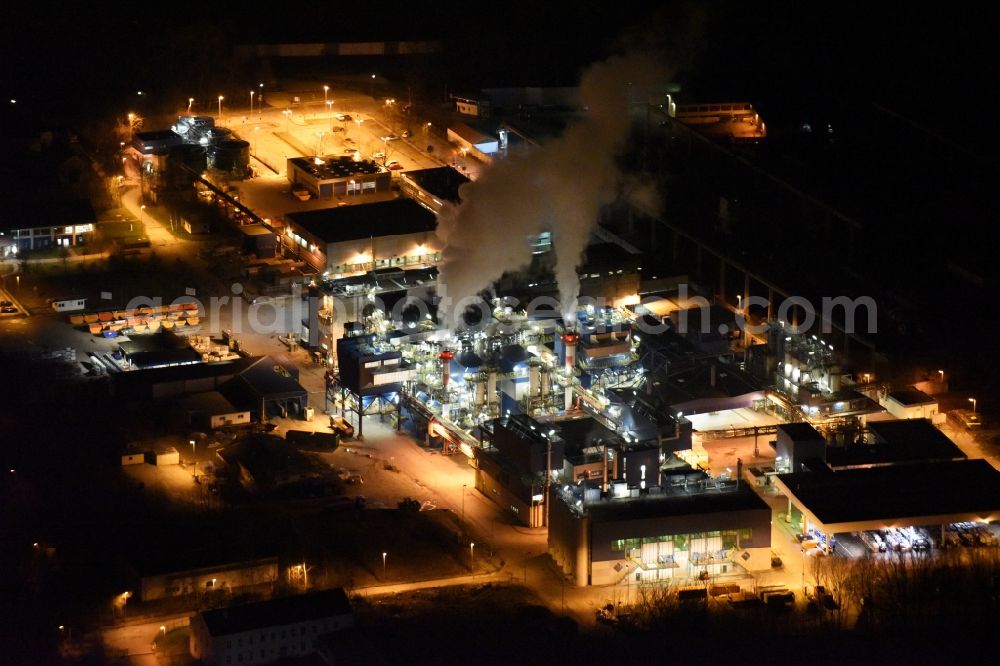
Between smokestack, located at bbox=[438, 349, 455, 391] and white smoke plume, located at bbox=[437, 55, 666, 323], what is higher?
white smoke plume, located at bbox=[437, 55, 666, 323]

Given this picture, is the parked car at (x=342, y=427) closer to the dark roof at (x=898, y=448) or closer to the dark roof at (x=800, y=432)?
the dark roof at (x=800, y=432)

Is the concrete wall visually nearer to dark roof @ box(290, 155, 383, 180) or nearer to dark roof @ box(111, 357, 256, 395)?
dark roof @ box(111, 357, 256, 395)

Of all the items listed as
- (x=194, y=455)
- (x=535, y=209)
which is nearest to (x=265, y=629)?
(x=194, y=455)

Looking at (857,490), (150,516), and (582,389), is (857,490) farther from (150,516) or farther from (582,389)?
(150,516)

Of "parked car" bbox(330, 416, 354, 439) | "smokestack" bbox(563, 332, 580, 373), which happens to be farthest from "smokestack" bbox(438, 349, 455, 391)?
"smokestack" bbox(563, 332, 580, 373)

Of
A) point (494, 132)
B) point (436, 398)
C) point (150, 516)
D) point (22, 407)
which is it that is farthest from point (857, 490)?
point (494, 132)

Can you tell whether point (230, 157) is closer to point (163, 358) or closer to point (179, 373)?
point (163, 358)
